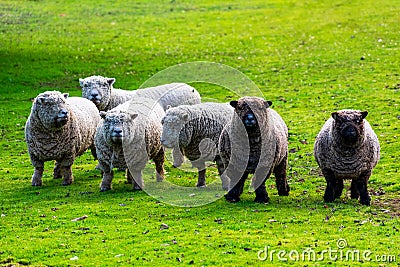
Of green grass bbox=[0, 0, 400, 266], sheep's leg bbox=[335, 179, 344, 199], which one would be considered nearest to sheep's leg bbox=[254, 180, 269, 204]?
green grass bbox=[0, 0, 400, 266]

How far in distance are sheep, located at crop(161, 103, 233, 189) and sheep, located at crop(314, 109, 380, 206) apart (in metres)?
1.96

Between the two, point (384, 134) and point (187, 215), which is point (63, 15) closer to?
point (384, 134)

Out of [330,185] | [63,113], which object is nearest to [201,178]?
[330,185]

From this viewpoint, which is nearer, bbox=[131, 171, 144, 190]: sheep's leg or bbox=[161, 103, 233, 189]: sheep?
bbox=[161, 103, 233, 189]: sheep

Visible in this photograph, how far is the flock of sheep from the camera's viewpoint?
11922 mm

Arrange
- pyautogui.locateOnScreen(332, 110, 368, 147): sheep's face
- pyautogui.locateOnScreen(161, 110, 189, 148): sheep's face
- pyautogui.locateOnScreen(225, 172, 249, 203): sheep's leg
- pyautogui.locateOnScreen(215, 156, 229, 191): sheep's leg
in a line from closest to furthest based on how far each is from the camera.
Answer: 1. pyautogui.locateOnScreen(332, 110, 368, 147): sheep's face
2. pyautogui.locateOnScreen(225, 172, 249, 203): sheep's leg
3. pyautogui.locateOnScreen(215, 156, 229, 191): sheep's leg
4. pyautogui.locateOnScreen(161, 110, 189, 148): sheep's face

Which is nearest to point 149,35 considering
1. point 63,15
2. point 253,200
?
point 63,15

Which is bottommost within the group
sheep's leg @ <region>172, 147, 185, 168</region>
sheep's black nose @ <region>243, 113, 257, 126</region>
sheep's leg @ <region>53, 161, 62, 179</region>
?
sheep's leg @ <region>53, 161, 62, 179</region>

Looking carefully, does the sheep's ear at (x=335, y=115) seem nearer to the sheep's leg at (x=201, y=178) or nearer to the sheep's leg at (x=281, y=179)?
the sheep's leg at (x=281, y=179)

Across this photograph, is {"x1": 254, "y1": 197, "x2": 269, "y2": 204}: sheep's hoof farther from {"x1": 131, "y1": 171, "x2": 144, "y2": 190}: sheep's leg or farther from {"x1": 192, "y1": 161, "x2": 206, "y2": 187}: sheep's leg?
{"x1": 131, "y1": 171, "x2": 144, "y2": 190}: sheep's leg

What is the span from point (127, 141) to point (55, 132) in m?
1.68

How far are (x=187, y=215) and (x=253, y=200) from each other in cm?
143

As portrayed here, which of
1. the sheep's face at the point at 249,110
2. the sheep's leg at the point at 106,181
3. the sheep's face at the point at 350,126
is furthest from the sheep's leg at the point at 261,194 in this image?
the sheep's leg at the point at 106,181

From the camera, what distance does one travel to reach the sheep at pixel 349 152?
11766mm
